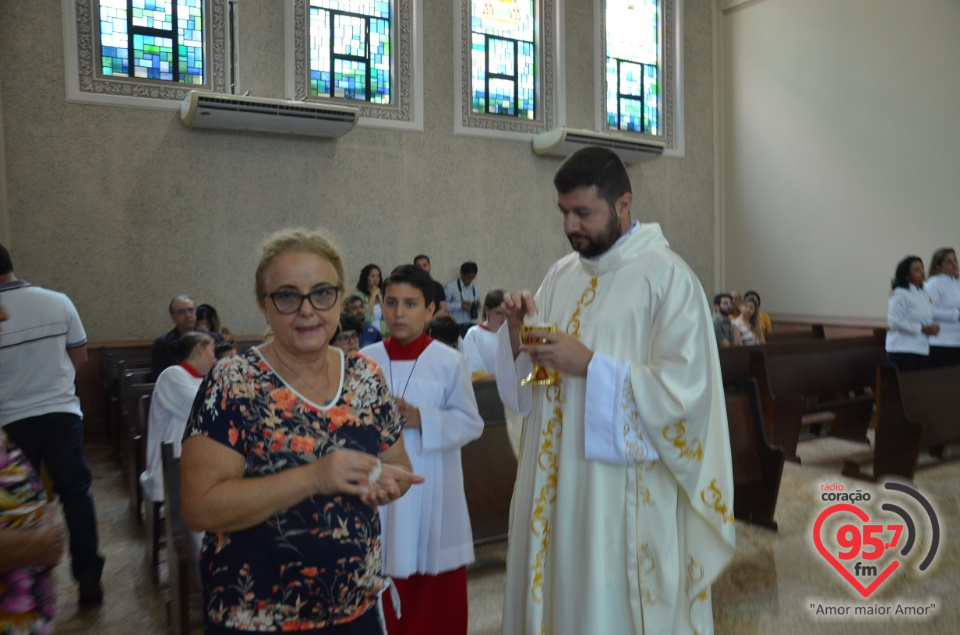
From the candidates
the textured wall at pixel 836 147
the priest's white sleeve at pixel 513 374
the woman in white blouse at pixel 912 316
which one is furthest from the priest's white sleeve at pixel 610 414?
the textured wall at pixel 836 147

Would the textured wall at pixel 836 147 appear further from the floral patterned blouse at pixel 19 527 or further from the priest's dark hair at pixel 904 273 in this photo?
the floral patterned blouse at pixel 19 527

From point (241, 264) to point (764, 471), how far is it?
6.60 m

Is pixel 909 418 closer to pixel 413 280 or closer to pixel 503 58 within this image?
pixel 413 280

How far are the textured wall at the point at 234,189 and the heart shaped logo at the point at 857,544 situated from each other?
670 cm

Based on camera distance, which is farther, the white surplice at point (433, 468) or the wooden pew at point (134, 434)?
the wooden pew at point (134, 434)

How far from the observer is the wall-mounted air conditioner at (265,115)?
27.1 feet

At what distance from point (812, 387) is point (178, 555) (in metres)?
5.43

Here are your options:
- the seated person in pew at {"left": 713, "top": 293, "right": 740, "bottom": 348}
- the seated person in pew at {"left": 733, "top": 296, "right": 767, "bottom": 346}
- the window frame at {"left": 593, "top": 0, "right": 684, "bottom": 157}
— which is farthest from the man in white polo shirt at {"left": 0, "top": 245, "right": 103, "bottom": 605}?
the window frame at {"left": 593, "top": 0, "right": 684, "bottom": 157}

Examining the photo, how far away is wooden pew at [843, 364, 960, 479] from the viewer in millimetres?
5441

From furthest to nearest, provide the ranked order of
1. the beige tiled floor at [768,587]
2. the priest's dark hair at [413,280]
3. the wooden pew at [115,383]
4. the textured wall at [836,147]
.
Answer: the textured wall at [836,147]
the wooden pew at [115,383]
the beige tiled floor at [768,587]
the priest's dark hair at [413,280]

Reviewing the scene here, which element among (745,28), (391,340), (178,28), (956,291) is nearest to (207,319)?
(178,28)

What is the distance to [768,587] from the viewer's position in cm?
375

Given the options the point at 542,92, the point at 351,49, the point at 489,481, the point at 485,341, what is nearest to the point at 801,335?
the point at 542,92

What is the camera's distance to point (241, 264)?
29.7 feet
